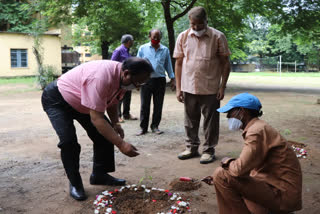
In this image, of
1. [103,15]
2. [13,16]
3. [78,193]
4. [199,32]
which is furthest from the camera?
[13,16]

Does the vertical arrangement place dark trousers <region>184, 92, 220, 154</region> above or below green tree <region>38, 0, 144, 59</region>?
below

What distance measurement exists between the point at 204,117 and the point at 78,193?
7.44 ft

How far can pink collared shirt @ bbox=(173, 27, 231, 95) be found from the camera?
483 cm

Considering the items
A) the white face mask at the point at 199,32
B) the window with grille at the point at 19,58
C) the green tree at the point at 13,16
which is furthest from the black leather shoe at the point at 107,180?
the green tree at the point at 13,16

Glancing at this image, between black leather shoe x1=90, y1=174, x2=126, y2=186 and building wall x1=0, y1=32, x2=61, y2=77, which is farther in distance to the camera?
building wall x1=0, y1=32, x2=61, y2=77

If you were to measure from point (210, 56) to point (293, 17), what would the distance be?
1401 cm

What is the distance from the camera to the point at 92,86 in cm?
303

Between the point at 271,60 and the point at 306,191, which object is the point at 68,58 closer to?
the point at 271,60

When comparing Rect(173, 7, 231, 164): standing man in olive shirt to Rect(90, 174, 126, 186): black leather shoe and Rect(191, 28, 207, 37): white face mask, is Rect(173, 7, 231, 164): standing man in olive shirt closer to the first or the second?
Rect(191, 28, 207, 37): white face mask

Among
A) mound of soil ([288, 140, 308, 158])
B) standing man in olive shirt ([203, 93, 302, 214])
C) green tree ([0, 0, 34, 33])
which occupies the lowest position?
mound of soil ([288, 140, 308, 158])

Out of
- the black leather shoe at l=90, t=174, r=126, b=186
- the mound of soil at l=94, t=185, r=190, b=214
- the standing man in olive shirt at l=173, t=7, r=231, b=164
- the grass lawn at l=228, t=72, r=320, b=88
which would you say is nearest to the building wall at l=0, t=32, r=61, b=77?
the grass lawn at l=228, t=72, r=320, b=88

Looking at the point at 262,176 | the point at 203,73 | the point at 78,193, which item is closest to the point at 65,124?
the point at 78,193

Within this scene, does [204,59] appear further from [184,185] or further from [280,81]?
[280,81]

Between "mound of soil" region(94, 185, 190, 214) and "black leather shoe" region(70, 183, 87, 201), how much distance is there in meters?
0.16
